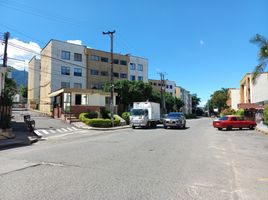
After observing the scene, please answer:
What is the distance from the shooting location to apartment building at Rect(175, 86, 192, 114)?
12025 cm

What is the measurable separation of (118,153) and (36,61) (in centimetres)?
6320

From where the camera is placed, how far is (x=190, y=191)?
662cm

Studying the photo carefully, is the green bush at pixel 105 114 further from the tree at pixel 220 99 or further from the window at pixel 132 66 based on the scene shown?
the tree at pixel 220 99

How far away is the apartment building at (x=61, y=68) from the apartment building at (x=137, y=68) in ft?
48.5

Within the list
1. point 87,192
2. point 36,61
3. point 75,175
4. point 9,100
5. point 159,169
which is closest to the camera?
point 87,192

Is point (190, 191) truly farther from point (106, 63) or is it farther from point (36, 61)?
point (36, 61)

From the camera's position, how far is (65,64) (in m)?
56.8

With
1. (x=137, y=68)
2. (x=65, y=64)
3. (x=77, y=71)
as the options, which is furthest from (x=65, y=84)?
(x=137, y=68)

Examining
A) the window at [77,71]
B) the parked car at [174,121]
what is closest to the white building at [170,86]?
the window at [77,71]

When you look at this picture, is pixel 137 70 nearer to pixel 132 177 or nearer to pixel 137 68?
pixel 137 68

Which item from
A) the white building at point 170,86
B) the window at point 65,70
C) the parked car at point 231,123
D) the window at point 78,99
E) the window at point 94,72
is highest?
the white building at point 170,86

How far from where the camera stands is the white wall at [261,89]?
174 ft

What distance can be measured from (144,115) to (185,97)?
102397 millimetres

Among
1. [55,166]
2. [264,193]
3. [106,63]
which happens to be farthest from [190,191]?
[106,63]
